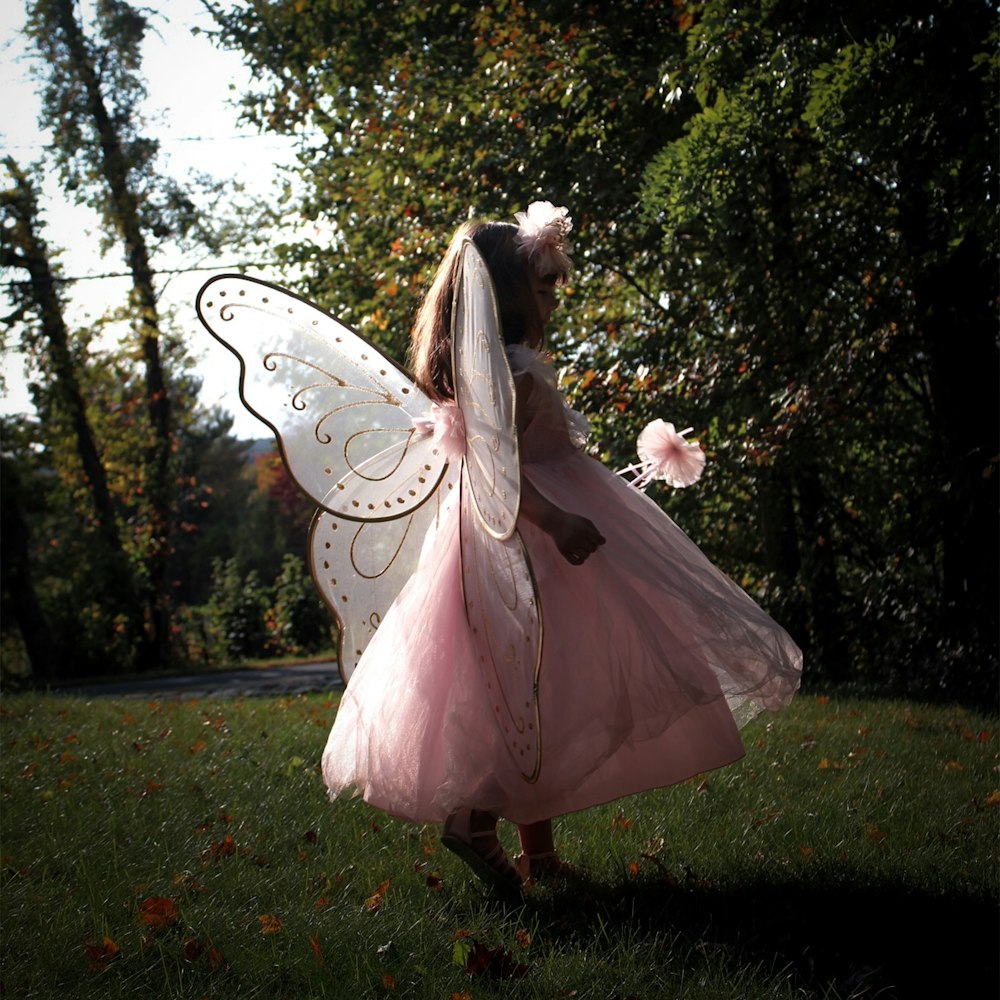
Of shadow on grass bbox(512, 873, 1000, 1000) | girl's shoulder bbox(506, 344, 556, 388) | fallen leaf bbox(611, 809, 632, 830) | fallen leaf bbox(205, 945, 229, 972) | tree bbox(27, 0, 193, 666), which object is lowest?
shadow on grass bbox(512, 873, 1000, 1000)

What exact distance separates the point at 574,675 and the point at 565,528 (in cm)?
41

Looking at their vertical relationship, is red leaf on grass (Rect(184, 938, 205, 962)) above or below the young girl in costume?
below

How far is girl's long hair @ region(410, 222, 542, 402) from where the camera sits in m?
3.43

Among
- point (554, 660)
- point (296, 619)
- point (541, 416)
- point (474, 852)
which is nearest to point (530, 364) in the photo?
point (541, 416)

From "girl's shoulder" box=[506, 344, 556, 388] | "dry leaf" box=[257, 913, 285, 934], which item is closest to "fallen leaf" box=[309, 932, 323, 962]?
"dry leaf" box=[257, 913, 285, 934]

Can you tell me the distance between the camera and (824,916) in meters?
2.87

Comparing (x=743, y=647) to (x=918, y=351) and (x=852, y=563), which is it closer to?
(x=918, y=351)

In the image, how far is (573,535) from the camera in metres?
2.95

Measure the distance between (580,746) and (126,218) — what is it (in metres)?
17.6

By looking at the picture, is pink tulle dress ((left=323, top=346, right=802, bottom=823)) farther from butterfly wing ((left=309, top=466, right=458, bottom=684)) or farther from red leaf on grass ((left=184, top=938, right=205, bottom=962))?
red leaf on grass ((left=184, top=938, right=205, bottom=962))

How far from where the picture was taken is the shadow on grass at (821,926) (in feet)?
8.32

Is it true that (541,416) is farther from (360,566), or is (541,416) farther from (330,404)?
(360,566)

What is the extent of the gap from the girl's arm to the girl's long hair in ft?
1.95

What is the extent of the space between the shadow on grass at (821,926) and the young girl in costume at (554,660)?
270 millimetres
